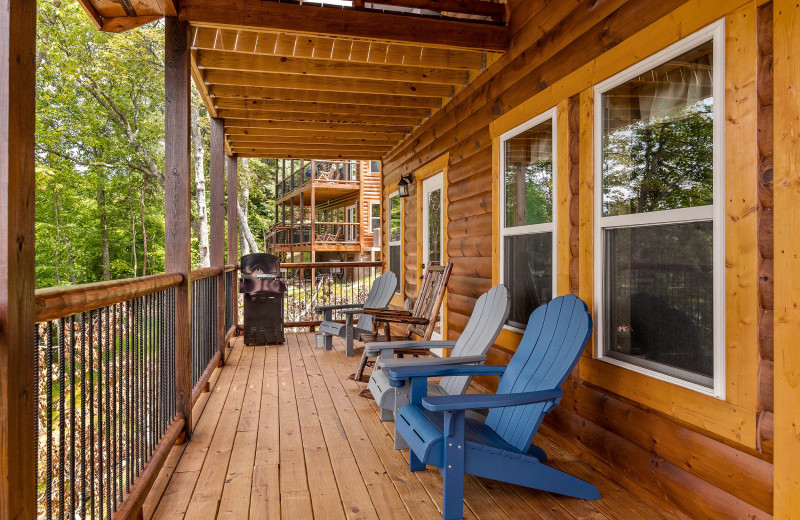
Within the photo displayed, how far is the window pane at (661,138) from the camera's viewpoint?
2023mm

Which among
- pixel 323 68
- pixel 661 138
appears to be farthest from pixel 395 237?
pixel 661 138

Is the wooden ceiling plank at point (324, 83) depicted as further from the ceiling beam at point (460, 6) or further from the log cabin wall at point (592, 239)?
the ceiling beam at point (460, 6)

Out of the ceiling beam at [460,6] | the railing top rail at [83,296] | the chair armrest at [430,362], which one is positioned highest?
the ceiling beam at [460,6]

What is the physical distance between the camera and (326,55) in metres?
3.79

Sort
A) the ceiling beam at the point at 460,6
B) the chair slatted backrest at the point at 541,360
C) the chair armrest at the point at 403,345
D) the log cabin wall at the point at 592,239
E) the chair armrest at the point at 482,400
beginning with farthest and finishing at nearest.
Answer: the ceiling beam at the point at 460,6 → the chair armrest at the point at 403,345 → the chair slatted backrest at the point at 541,360 → the chair armrest at the point at 482,400 → the log cabin wall at the point at 592,239

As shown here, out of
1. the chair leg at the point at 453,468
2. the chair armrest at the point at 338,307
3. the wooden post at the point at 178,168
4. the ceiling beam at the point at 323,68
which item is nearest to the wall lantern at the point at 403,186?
the chair armrest at the point at 338,307

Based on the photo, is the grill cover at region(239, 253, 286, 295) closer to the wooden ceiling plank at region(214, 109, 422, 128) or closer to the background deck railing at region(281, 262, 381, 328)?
the background deck railing at region(281, 262, 381, 328)

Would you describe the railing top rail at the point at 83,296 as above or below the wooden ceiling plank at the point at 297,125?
below

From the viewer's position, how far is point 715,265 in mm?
1928

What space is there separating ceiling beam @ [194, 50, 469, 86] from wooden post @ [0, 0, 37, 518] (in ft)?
9.47

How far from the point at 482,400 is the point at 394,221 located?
19.1ft

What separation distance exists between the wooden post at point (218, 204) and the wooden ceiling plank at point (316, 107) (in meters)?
0.42

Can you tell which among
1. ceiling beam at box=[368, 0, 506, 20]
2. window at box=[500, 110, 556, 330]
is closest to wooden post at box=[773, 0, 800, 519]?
window at box=[500, 110, 556, 330]

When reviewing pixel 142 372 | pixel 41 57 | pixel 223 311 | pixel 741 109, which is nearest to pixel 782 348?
pixel 741 109
